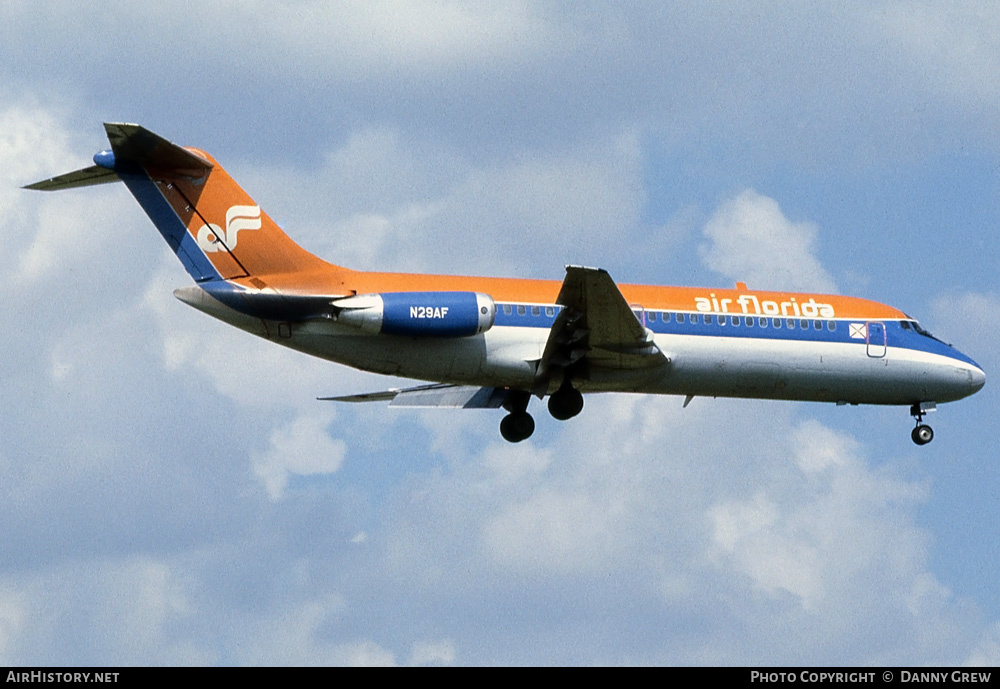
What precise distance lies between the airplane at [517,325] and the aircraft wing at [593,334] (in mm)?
39

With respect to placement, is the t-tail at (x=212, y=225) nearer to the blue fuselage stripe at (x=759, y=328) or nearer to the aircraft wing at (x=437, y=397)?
the blue fuselage stripe at (x=759, y=328)

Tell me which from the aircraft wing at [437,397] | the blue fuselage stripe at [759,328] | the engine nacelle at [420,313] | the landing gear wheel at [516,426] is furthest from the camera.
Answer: the aircraft wing at [437,397]

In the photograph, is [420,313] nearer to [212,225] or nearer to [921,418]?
[212,225]

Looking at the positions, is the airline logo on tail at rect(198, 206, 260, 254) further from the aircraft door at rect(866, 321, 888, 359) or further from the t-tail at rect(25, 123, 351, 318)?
the aircraft door at rect(866, 321, 888, 359)

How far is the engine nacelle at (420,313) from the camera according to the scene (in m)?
32.3

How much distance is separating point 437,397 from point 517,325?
18.9 feet

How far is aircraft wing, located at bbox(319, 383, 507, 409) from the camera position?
3916 centimetres

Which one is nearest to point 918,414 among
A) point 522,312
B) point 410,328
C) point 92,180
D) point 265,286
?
point 522,312

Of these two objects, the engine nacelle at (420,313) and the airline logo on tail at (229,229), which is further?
the airline logo on tail at (229,229)

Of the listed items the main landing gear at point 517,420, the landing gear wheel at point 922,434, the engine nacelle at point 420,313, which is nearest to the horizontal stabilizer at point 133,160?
the engine nacelle at point 420,313
